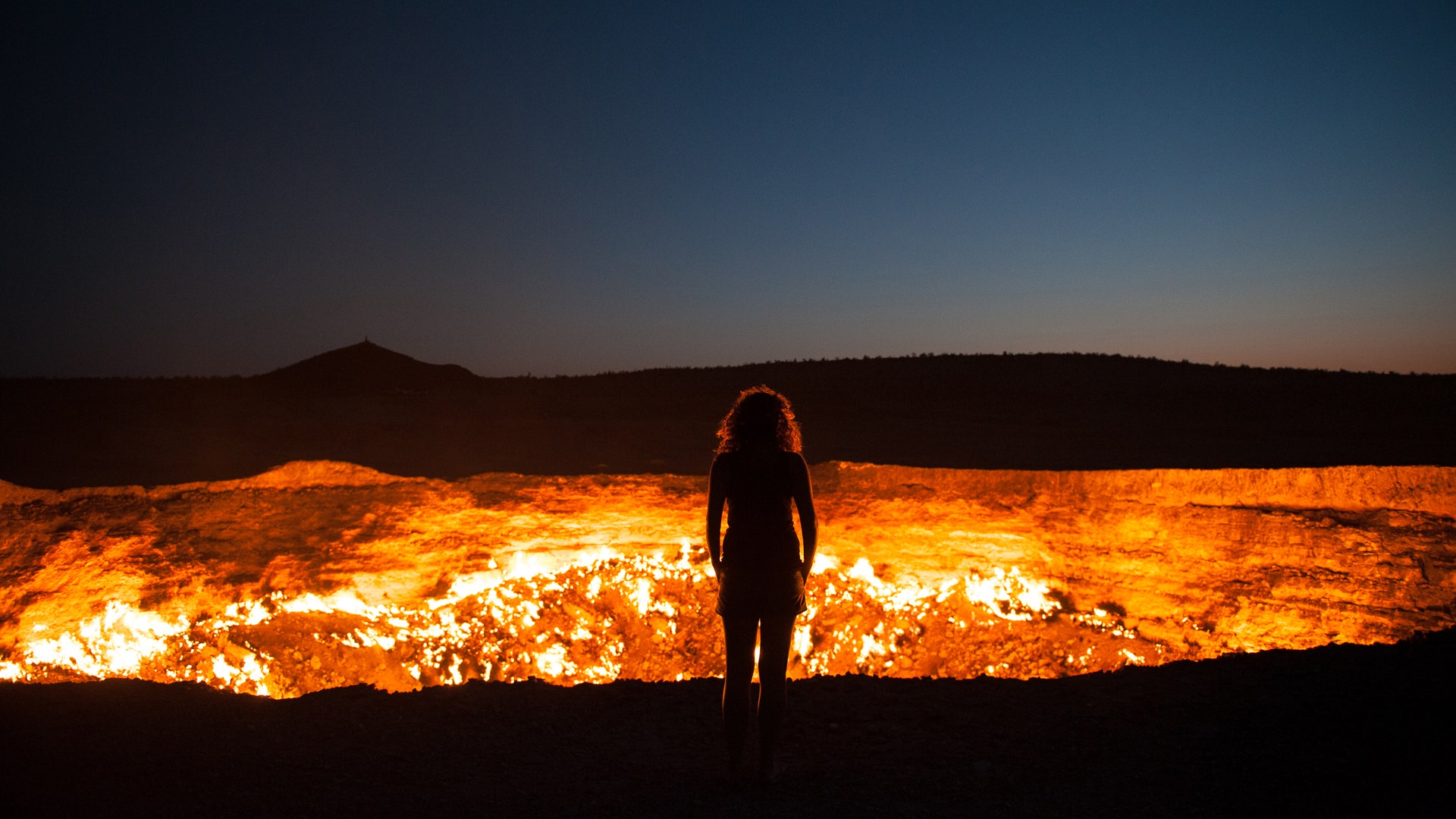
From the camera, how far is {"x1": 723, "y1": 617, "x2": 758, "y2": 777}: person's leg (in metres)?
3.14

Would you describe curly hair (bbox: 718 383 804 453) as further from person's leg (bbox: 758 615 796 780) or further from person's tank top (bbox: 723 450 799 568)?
person's leg (bbox: 758 615 796 780)

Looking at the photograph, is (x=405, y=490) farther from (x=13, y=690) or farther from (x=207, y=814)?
(x=207, y=814)

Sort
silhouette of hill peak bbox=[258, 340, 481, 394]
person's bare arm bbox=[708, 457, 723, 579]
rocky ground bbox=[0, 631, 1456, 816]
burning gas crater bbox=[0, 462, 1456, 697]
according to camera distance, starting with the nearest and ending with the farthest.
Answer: rocky ground bbox=[0, 631, 1456, 816]
person's bare arm bbox=[708, 457, 723, 579]
burning gas crater bbox=[0, 462, 1456, 697]
silhouette of hill peak bbox=[258, 340, 481, 394]

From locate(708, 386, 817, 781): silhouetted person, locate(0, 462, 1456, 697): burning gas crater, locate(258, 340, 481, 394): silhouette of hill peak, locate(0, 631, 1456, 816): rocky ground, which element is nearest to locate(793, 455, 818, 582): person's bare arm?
locate(708, 386, 817, 781): silhouetted person

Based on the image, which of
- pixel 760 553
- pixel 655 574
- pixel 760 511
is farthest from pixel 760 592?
pixel 655 574

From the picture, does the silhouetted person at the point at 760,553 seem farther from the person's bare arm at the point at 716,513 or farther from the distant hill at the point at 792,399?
the distant hill at the point at 792,399

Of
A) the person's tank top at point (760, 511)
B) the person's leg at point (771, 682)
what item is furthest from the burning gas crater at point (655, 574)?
the person's tank top at point (760, 511)

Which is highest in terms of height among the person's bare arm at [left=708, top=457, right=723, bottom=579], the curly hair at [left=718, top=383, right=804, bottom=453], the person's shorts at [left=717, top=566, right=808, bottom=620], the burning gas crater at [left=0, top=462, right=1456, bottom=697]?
the curly hair at [left=718, top=383, right=804, bottom=453]

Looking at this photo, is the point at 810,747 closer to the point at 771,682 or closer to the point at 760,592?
the point at 771,682

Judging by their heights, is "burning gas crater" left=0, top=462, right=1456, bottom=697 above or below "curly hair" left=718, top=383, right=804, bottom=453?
below

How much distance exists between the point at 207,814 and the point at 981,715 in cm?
312

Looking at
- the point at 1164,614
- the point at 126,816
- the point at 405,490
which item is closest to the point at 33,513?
the point at 405,490

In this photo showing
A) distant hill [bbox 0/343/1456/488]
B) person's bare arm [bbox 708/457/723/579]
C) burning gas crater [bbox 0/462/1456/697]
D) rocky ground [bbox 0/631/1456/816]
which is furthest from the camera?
distant hill [bbox 0/343/1456/488]

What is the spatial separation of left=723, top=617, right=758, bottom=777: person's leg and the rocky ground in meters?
0.17
